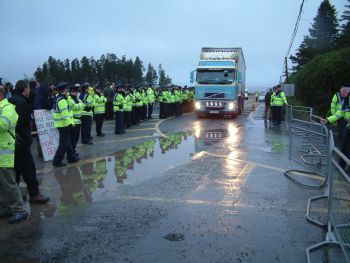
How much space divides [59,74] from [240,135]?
170ft

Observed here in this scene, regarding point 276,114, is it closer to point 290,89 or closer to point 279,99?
point 279,99

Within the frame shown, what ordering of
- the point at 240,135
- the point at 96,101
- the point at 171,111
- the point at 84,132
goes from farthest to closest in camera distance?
the point at 171,111
the point at 240,135
the point at 96,101
the point at 84,132

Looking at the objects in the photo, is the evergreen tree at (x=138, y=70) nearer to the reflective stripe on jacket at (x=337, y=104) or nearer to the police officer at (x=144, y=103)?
the police officer at (x=144, y=103)

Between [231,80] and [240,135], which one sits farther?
[231,80]

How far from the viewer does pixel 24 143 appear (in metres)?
6.46

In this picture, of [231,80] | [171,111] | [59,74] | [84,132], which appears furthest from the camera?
[59,74]

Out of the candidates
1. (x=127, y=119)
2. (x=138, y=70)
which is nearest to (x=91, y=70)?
(x=138, y=70)

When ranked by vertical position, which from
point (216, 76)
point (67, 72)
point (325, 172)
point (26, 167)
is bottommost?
point (325, 172)

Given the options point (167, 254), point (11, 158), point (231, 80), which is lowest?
point (167, 254)

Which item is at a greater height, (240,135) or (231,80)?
(231,80)

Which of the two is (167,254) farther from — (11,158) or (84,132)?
(84,132)

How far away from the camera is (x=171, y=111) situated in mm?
25188

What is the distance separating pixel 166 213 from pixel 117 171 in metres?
3.24

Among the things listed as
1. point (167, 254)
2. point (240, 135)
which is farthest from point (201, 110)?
point (167, 254)
